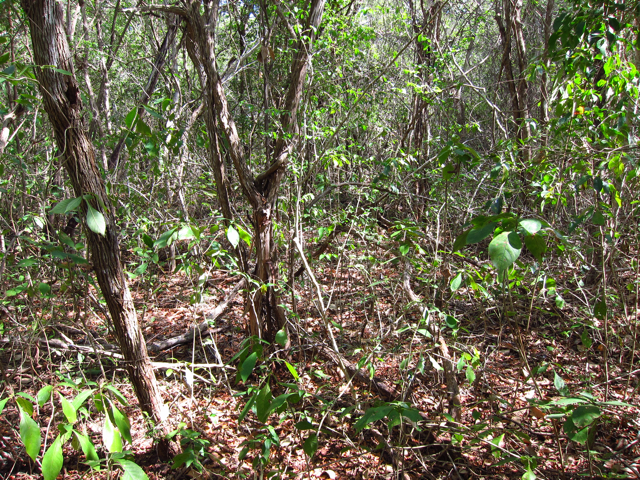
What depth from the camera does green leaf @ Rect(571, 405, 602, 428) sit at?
1.28 meters

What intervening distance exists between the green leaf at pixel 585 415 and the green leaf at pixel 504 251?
731mm

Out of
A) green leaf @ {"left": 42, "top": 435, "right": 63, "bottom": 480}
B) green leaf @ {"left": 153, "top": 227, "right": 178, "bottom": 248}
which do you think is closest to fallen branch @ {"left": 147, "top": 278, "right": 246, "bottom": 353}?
green leaf @ {"left": 153, "top": 227, "right": 178, "bottom": 248}

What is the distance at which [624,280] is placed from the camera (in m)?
3.98

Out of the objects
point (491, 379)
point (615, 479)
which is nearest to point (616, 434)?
point (491, 379)

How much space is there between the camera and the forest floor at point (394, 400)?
2.26 meters

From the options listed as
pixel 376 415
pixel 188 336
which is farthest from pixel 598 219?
pixel 188 336

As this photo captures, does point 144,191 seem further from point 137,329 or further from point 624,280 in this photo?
point 624,280

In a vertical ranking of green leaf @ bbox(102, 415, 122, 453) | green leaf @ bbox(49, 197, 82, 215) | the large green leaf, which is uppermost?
green leaf @ bbox(49, 197, 82, 215)

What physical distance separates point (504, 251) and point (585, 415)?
2.50 ft

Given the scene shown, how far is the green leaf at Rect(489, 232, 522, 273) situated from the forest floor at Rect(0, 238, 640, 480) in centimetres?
87

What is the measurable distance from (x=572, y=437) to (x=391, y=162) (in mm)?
1954

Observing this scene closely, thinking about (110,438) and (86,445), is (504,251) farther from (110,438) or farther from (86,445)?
(86,445)

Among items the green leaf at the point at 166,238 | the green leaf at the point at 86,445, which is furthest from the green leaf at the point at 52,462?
the green leaf at the point at 166,238

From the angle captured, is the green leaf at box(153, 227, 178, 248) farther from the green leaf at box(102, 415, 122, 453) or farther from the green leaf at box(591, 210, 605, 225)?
the green leaf at box(591, 210, 605, 225)
